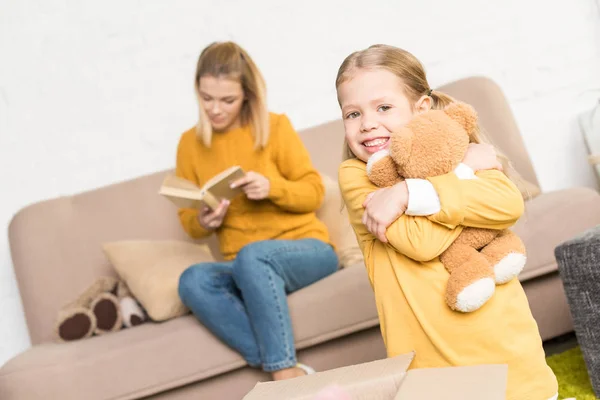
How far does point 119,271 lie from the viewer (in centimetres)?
234

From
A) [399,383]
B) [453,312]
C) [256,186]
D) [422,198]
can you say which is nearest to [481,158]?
[422,198]

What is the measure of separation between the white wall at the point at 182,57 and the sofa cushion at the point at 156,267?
1.97 feet

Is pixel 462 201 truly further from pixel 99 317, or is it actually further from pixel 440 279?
pixel 99 317

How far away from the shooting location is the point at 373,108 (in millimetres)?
1278

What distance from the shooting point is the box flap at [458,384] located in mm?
820

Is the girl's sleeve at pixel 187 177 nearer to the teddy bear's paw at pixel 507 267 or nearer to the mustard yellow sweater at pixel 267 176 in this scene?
the mustard yellow sweater at pixel 267 176

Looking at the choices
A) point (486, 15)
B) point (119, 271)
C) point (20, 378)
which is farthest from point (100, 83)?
point (486, 15)

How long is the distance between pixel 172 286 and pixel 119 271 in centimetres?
25

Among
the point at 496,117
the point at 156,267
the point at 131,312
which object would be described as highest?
the point at 496,117

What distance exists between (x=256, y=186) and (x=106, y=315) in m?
0.64

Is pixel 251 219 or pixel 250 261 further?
pixel 251 219

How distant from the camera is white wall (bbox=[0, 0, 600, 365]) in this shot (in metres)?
2.92

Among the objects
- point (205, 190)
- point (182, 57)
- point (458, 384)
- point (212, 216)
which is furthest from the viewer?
point (182, 57)

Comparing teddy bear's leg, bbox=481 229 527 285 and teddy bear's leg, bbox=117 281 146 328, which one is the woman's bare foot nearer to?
teddy bear's leg, bbox=117 281 146 328
